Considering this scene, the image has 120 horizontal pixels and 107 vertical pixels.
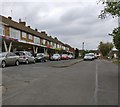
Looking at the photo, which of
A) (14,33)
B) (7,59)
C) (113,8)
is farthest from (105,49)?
(113,8)

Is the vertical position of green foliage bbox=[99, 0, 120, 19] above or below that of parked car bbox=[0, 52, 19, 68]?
above

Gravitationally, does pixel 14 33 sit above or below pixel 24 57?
above

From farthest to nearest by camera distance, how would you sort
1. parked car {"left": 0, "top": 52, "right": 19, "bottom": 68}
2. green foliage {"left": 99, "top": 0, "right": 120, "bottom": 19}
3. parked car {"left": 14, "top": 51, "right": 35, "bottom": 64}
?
parked car {"left": 14, "top": 51, "right": 35, "bottom": 64}, parked car {"left": 0, "top": 52, "right": 19, "bottom": 68}, green foliage {"left": 99, "top": 0, "right": 120, "bottom": 19}

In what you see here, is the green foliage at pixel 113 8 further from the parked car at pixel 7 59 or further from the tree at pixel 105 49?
the tree at pixel 105 49

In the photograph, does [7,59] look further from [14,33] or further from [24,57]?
[14,33]

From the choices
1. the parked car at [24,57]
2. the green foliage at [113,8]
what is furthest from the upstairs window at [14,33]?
the green foliage at [113,8]

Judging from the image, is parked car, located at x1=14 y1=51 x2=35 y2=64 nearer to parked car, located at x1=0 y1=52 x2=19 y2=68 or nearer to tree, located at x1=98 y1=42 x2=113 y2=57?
parked car, located at x1=0 y1=52 x2=19 y2=68

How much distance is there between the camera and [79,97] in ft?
31.9

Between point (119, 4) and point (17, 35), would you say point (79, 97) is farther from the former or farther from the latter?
point (17, 35)

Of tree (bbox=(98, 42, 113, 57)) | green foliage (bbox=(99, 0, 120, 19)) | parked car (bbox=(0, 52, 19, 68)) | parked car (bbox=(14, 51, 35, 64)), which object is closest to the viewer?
green foliage (bbox=(99, 0, 120, 19))

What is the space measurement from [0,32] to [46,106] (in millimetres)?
34895

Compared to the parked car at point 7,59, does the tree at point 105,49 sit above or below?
A: above

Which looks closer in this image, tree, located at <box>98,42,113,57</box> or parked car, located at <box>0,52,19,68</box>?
parked car, located at <box>0,52,19,68</box>

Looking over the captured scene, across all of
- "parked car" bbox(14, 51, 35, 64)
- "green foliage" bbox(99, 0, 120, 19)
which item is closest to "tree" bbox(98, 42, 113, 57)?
"parked car" bbox(14, 51, 35, 64)
